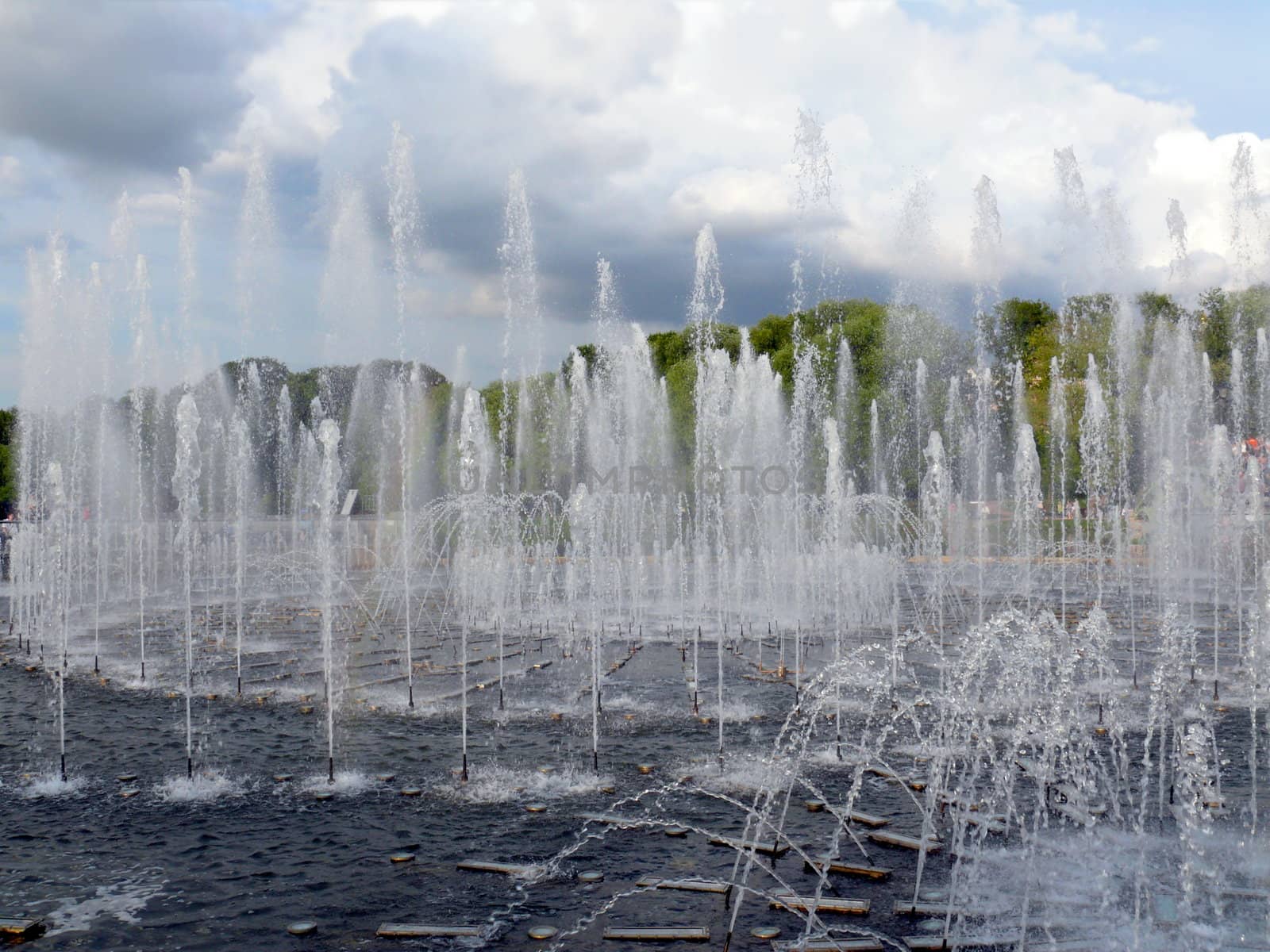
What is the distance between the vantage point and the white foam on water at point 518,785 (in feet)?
24.5

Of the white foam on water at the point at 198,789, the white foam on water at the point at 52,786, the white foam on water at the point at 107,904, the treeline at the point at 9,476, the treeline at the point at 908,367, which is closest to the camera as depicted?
the white foam on water at the point at 107,904

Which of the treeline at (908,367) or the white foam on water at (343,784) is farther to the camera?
the treeline at (908,367)

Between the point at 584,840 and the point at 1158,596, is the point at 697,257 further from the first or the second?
the point at 584,840

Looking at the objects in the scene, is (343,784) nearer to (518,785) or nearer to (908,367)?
(518,785)

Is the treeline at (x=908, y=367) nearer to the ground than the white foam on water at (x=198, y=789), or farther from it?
farther from it

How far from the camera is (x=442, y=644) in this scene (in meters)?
14.9

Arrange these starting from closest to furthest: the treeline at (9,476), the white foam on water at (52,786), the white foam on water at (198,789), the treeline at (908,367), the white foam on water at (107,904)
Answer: the white foam on water at (107,904)
the white foam on water at (198,789)
the white foam on water at (52,786)
the treeline at (908,367)
the treeline at (9,476)

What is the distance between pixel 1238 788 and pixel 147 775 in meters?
8.18

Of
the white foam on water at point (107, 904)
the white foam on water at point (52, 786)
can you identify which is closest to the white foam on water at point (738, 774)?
the white foam on water at point (107, 904)

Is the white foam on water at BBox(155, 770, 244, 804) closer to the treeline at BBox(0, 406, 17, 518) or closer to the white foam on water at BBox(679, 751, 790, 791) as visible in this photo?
the white foam on water at BBox(679, 751, 790, 791)

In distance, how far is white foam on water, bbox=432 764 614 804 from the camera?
7473mm

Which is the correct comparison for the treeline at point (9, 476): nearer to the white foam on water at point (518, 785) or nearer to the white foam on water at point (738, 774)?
the white foam on water at point (518, 785)

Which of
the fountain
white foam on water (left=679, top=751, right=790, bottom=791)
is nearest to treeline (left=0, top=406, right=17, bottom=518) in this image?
the fountain

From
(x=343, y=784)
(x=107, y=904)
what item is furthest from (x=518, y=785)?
(x=107, y=904)
